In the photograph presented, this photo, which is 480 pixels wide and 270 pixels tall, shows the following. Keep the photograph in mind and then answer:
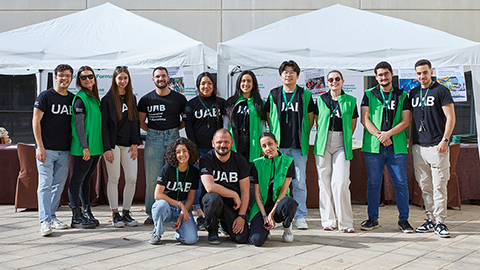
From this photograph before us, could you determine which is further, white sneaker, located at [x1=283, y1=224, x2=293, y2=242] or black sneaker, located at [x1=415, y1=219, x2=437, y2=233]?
black sneaker, located at [x1=415, y1=219, x2=437, y2=233]

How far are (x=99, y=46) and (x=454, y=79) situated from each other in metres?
4.11

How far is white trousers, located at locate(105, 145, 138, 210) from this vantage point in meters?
4.77

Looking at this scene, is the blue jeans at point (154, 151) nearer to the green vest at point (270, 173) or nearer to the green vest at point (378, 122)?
the green vest at point (270, 173)

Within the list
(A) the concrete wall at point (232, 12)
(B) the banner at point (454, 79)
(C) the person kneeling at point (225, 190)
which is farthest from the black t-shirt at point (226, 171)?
A: (A) the concrete wall at point (232, 12)

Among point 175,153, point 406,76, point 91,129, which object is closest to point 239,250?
point 175,153

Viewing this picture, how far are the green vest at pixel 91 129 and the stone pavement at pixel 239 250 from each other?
80cm

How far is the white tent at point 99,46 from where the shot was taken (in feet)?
17.2

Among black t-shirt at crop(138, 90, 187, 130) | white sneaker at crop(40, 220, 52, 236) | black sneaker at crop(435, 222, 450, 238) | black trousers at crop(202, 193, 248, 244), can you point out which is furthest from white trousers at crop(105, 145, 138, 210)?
black sneaker at crop(435, 222, 450, 238)

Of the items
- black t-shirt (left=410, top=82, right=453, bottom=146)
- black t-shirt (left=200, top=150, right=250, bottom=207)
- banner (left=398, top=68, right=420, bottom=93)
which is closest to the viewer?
black t-shirt (left=200, top=150, right=250, bottom=207)

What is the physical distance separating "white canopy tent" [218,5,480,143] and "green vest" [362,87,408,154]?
648 millimetres

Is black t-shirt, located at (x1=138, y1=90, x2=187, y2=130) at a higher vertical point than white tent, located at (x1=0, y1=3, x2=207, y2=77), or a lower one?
lower

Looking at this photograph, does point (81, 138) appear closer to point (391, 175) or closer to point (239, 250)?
point (239, 250)

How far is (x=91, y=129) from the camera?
179 inches

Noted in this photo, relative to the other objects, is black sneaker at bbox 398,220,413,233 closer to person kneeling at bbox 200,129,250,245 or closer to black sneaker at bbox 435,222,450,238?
black sneaker at bbox 435,222,450,238
